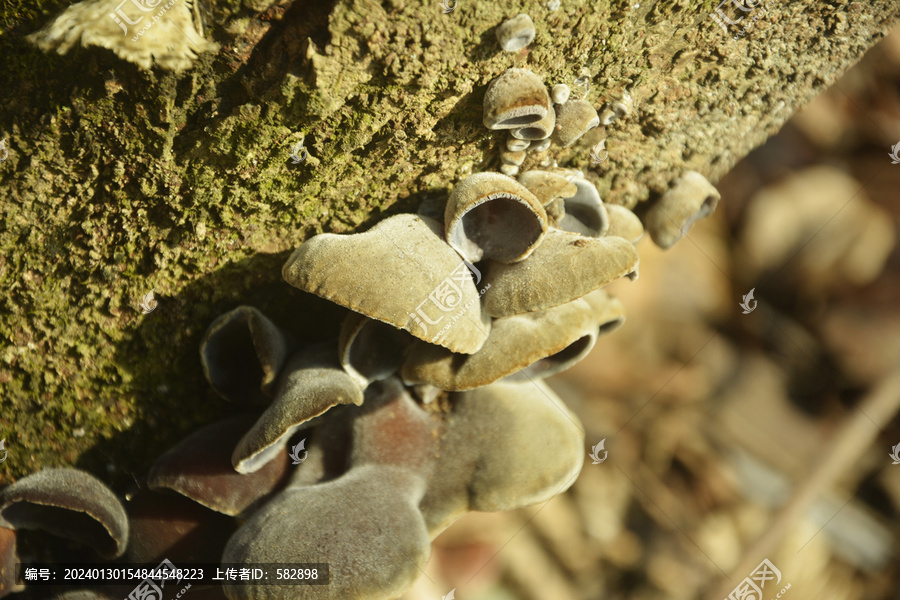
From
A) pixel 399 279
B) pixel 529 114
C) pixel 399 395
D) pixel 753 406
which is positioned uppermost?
pixel 529 114

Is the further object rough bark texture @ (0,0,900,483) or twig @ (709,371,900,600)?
twig @ (709,371,900,600)

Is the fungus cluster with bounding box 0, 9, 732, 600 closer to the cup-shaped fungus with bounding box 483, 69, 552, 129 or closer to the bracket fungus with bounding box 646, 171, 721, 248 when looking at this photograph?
the cup-shaped fungus with bounding box 483, 69, 552, 129

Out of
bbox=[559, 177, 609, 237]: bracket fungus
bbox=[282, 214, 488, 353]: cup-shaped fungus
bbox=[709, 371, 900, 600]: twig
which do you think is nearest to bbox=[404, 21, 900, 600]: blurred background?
bbox=[709, 371, 900, 600]: twig

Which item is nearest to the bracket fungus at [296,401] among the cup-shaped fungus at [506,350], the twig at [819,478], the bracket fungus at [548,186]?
the cup-shaped fungus at [506,350]

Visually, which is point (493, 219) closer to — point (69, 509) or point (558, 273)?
point (558, 273)

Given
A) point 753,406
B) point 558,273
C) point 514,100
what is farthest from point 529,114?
point 753,406

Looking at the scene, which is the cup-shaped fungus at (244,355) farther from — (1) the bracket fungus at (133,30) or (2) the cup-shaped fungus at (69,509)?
(1) the bracket fungus at (133,30)

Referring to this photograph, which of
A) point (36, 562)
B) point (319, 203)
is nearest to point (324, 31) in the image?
point (319, 203)
